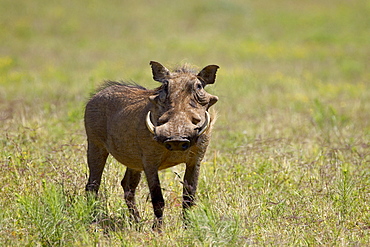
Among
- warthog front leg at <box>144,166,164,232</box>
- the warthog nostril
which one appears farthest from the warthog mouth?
warthog front leg at <box>144,166,164,232</box>

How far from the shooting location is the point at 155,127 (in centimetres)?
431

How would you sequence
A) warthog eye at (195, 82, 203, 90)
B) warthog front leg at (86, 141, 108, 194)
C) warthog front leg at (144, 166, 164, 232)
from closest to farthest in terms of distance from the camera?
warthog eye at (195, 82, 203, 90) < warthog front leg at (144, 166, 164, 232) < warthog front leg at (86, 141, 108, 194)

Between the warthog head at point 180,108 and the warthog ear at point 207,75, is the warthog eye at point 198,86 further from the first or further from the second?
the warthog ear at point 207,75

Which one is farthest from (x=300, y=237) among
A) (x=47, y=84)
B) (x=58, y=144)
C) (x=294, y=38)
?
(x=294, y=38)

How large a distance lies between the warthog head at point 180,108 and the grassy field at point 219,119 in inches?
22.2

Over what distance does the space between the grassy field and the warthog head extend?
565 mm

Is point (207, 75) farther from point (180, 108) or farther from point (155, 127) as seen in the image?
point (155, 127)

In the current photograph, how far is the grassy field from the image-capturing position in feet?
14.5

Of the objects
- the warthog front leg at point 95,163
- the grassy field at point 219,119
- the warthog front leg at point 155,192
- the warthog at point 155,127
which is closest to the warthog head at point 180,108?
the warthog at point 155,127

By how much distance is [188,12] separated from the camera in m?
28.6

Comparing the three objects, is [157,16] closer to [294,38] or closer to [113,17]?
[113,17]

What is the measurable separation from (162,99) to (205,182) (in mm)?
1546

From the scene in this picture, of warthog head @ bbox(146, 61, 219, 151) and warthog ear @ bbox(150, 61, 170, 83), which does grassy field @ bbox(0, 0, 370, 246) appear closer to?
warthog head @ bbox(146, 61, 219, 151)

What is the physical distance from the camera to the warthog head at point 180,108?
414 centimetres
